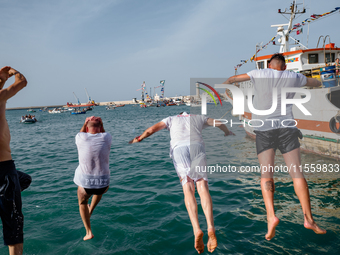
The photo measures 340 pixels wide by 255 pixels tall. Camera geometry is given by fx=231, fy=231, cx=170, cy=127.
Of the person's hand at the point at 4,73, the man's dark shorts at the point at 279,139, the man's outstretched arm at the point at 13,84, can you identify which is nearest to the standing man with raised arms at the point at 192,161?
the man's dark shorts at the point at 279,139

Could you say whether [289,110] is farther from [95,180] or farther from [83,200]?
[83,200]

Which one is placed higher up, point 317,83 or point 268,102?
point 317,83

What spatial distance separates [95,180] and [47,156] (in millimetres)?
13050

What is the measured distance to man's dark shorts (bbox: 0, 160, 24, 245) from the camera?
346cm

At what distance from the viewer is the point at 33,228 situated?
5.90 metres

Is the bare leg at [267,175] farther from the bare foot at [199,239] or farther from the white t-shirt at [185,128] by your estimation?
the bare foot at [199,239]

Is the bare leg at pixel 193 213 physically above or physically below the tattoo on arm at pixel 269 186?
below

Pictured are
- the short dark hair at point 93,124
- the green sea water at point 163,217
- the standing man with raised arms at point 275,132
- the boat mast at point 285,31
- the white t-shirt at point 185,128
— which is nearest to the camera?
the standing man with raised arms at point 275,132

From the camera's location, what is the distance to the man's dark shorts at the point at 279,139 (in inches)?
149

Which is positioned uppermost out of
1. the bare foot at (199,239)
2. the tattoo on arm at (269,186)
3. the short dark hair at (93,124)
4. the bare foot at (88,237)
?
the short dark hair at (93,124)

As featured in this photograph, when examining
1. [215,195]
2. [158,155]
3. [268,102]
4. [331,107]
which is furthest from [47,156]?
[331,107]

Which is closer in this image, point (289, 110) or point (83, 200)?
point (289, 110)

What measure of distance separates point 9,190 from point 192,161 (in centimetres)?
288

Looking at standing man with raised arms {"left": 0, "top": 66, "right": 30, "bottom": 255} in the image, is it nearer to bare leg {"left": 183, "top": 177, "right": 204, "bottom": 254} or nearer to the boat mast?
bare leg {"left": 183, "top": 177, "right": 204, "bottom": 254}
